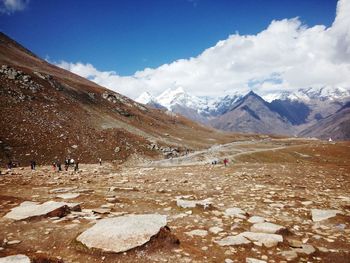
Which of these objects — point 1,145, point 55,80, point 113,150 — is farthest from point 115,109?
point 1,145

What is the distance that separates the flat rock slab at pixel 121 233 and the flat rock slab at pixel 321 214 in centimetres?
609

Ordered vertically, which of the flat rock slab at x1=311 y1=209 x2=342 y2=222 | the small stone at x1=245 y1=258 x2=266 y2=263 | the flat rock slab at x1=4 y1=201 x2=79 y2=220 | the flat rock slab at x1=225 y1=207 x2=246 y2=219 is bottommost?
→ the small stone at x1=245 y1=258 x2=266 y2=263

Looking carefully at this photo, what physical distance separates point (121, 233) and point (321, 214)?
8049 mm

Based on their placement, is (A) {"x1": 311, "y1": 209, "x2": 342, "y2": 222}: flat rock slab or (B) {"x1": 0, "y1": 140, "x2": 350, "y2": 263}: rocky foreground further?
(A) {"x1": 311, "y1": 209, "x2": 342, "y2": 222}: flat rock slab

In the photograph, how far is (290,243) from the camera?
893cm

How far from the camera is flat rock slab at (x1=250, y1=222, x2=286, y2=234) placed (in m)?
9.77

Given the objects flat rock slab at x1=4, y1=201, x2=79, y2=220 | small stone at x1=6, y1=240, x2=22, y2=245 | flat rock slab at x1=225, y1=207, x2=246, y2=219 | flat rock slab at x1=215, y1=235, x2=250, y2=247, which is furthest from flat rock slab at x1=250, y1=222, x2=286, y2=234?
small stone at x1=6, y1=240, x2=22, y2=245

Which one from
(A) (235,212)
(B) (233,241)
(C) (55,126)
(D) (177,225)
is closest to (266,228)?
(B) (233,241)

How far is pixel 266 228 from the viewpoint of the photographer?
32.7 feet

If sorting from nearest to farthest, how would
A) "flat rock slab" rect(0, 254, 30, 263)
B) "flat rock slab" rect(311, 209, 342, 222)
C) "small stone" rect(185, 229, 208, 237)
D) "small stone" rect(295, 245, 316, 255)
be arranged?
"flat rock slab" rect(0, 254, 30, 263) < "small stone" rect(295, 245, 316, 255) < "small stone" rect(185, 229, 208, 237) < "flat rock slab" rect(311, 209, 342, 222)

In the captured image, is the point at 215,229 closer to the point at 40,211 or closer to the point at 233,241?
the point at 233,241

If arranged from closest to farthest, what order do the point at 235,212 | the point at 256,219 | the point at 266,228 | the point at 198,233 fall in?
the point at 198,233 → the point at 266,228 → the point at 256,219 → the point at 235,212

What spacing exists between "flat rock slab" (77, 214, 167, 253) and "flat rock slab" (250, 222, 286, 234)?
3.19 m

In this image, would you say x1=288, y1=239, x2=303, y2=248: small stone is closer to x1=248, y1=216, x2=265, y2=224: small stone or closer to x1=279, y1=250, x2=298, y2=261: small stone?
x1=279, y1=250, x2=298, y2=261: small stone
